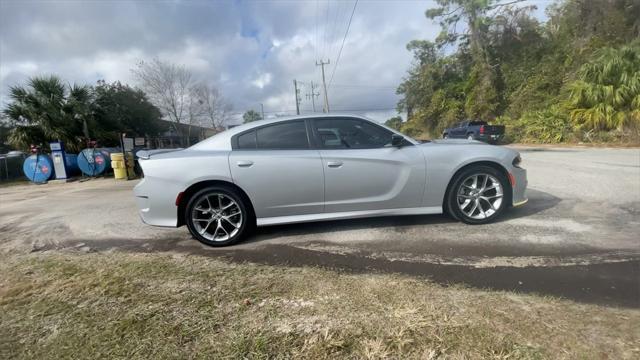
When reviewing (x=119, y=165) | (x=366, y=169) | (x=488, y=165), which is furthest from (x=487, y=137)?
(x=119, y=165)

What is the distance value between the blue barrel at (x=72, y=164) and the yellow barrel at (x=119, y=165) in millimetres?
2465

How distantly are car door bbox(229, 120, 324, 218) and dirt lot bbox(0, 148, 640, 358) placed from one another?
0.41 m

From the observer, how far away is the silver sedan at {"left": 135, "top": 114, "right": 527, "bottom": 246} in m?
3.22

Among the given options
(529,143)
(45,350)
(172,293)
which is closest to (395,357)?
(172,293)

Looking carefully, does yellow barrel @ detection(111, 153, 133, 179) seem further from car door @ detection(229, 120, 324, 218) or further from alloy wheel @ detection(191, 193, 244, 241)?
car door @ detection(229, 120, 324, 218)

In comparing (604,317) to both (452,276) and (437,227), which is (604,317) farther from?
(437,227)

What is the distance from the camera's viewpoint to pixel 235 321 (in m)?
1.90

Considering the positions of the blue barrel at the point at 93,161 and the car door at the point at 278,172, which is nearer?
the car door at the point at 278,172

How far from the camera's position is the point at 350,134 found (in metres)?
3.46

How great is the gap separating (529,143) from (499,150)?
17.4 meters

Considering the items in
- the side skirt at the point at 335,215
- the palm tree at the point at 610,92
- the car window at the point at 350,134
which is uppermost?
the palm tree at the point at 610,92

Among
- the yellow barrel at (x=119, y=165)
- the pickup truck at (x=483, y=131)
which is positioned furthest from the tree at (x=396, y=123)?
the yellow barrel at (x=119, y=165)

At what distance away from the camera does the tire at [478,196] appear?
138 inches

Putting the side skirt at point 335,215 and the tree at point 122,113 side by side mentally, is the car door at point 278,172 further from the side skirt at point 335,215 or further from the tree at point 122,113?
the tree at point 122,113
